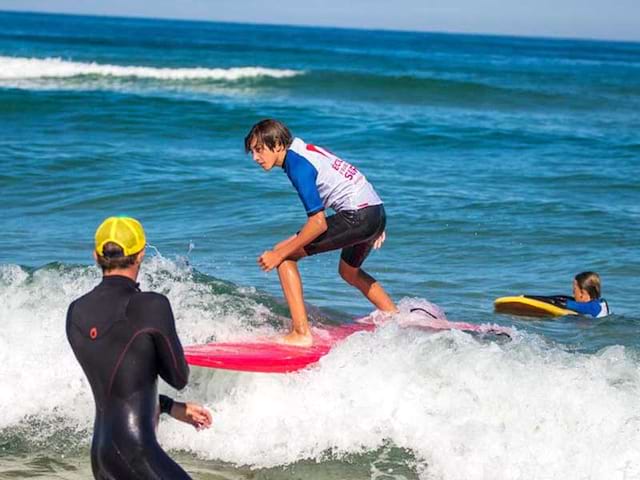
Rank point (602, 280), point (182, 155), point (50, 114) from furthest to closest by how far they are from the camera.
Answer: point (50, 114)
point (182, 155)
point (602, 280)

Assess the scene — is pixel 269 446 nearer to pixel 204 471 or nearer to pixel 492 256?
pixel 204 471

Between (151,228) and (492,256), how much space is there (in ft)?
13.4

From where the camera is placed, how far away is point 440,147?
20.4 metres

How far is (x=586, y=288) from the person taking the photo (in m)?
9.17

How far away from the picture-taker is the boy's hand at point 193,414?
13.6 feet

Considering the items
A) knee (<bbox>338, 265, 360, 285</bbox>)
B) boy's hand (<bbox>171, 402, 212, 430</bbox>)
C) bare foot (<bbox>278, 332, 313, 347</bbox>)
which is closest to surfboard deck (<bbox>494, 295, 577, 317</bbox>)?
knee (<bbox>338, 265, 360, 285</bbox>)

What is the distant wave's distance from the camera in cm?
3475

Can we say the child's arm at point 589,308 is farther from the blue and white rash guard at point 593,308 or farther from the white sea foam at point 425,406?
the white sea foam at point 425,406

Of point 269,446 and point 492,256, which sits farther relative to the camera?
point 492,256

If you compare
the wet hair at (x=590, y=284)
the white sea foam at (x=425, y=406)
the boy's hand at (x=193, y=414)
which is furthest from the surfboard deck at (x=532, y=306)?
the boy's hand at (x=193, y=414)

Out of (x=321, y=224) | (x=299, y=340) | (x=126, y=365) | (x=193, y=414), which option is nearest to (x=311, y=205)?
(x=321, y=224)

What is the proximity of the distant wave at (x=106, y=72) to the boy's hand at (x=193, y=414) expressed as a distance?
30704 millimetres

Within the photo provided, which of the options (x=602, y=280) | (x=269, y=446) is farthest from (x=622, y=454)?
(x=602, y=280)

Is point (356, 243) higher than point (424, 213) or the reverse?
higher
